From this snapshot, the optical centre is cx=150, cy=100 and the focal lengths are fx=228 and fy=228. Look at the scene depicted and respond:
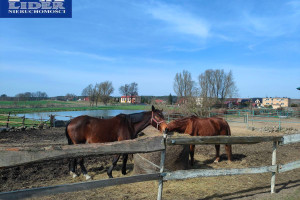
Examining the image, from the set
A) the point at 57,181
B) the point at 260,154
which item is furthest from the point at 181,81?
the point at 57,181

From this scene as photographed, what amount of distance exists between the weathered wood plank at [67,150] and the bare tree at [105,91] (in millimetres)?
63141

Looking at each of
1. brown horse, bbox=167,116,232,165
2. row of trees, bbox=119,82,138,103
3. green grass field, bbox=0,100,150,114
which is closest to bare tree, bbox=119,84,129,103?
row of trees, bbox=119,82,138,103

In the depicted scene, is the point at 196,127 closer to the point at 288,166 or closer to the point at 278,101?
the point at 288,166

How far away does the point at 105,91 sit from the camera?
66375 mm

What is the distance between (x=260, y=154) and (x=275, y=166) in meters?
4.22

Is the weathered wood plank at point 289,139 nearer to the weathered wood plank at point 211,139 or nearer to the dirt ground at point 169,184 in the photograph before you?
the weathered wood plank at point 211,139

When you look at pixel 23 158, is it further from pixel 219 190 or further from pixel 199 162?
pixel 199 162

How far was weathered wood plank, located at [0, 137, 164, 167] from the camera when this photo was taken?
7.43ft

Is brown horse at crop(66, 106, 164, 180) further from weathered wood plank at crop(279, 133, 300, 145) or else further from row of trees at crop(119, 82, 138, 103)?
row of trees at crop(119, 82, 138, 103)

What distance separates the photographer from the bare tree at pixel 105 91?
65.3 meters

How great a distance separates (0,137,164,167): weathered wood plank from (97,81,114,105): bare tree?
6314cm

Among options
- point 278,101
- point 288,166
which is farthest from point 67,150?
point 278,101

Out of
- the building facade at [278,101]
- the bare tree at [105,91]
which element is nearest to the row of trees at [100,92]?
the bare tree at [105,91]

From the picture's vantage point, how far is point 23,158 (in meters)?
2.32
